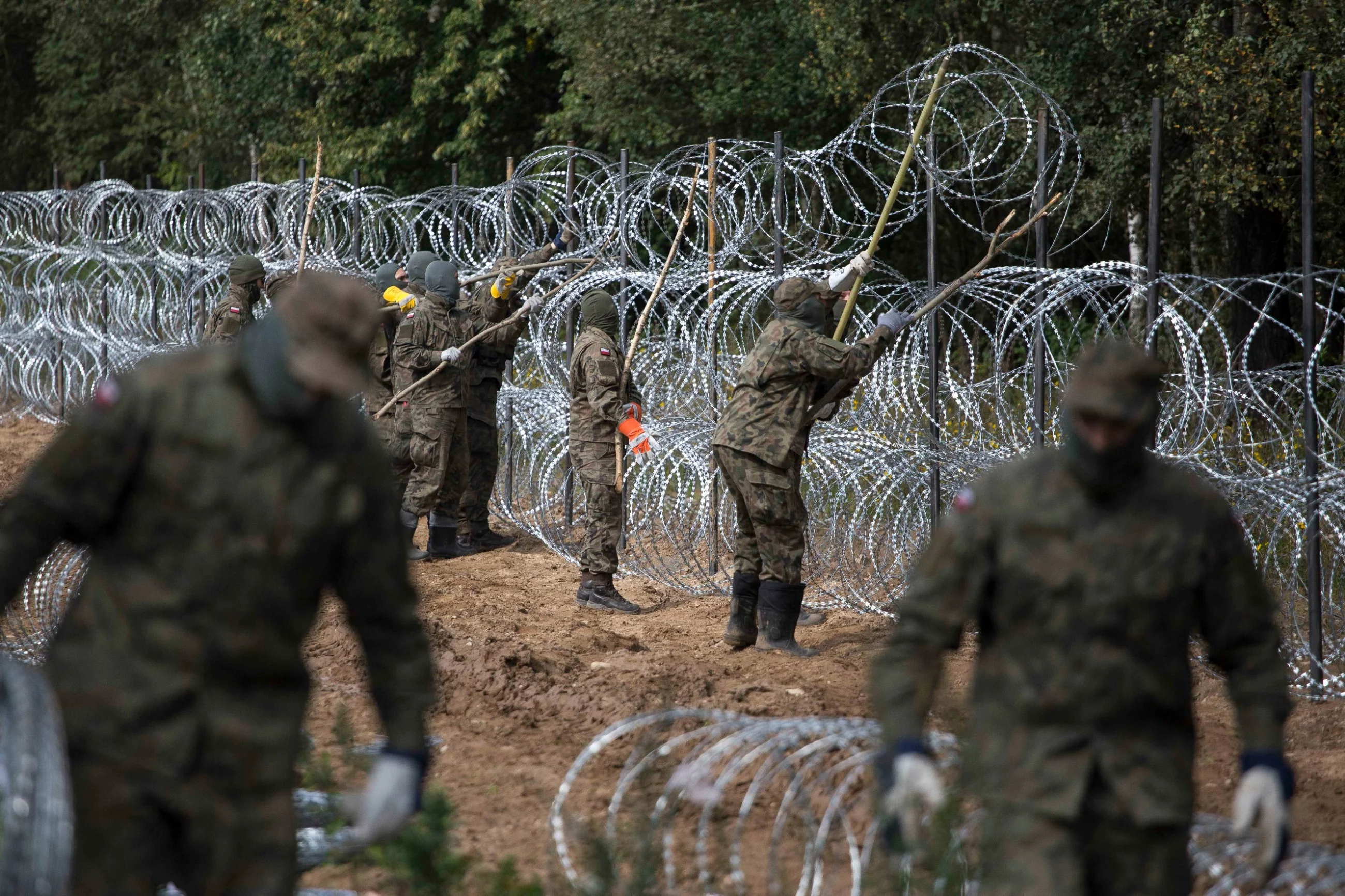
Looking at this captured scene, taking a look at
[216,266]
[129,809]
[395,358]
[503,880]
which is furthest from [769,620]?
[216,266]

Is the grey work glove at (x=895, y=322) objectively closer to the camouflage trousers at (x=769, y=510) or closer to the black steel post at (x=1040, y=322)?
the black steel post at (x=1040, y=322)

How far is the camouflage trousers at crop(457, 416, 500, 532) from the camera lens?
10906 millimetres

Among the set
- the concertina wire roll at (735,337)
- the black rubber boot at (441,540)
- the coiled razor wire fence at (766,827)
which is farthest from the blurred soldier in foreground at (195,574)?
the black rubber boot at (441,540)

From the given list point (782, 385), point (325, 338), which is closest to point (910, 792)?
point (325, 338)

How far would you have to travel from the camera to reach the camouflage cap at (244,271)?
11.4 metres

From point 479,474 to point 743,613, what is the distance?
3.43 metres

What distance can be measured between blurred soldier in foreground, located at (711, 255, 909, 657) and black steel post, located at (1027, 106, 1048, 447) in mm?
664

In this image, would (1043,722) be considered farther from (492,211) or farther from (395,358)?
(492,211)

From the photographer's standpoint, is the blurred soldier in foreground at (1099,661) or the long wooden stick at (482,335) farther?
the long wooden stick at (482,335)

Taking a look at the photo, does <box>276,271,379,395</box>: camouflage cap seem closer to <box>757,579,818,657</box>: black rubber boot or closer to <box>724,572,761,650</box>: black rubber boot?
<box>757,579,818,657</box>: black rubber boot

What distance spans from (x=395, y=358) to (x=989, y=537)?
25.0 feet

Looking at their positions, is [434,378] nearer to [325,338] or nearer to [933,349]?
[933,349]

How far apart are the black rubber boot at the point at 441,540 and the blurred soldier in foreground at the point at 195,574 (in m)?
7.63

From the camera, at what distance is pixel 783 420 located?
757cm
